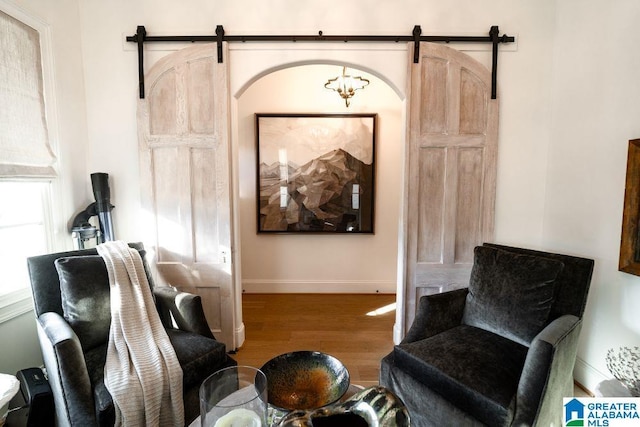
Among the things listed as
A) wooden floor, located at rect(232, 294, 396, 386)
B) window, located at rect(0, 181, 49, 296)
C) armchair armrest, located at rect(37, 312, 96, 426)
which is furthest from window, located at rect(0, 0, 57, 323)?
wooden floor, located at rect(232, 294, 396, 386)

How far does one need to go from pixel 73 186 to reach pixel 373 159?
293 cm

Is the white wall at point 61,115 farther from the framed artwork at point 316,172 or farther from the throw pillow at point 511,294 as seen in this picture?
the throw pillow at point 511,294

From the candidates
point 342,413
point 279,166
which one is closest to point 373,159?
point 279,166

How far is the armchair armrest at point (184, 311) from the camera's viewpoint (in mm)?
1863

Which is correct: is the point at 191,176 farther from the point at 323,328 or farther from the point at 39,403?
the point at 323,328

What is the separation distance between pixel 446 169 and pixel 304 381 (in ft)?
6.18

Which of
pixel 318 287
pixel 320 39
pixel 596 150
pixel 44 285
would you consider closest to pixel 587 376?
pixel 596 150

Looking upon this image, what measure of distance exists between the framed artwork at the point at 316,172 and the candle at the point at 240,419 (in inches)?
112

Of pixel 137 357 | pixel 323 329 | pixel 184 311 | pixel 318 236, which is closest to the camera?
pixel 137 357

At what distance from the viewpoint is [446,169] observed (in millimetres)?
2420

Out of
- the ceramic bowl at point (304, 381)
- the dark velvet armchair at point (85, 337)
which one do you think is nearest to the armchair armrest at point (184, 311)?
the dark velvet armchair at point (85, 337)

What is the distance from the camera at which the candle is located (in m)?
0.97

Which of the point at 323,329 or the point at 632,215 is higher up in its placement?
the point at 632,215

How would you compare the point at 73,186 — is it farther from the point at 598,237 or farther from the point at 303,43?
the point at 598,237
